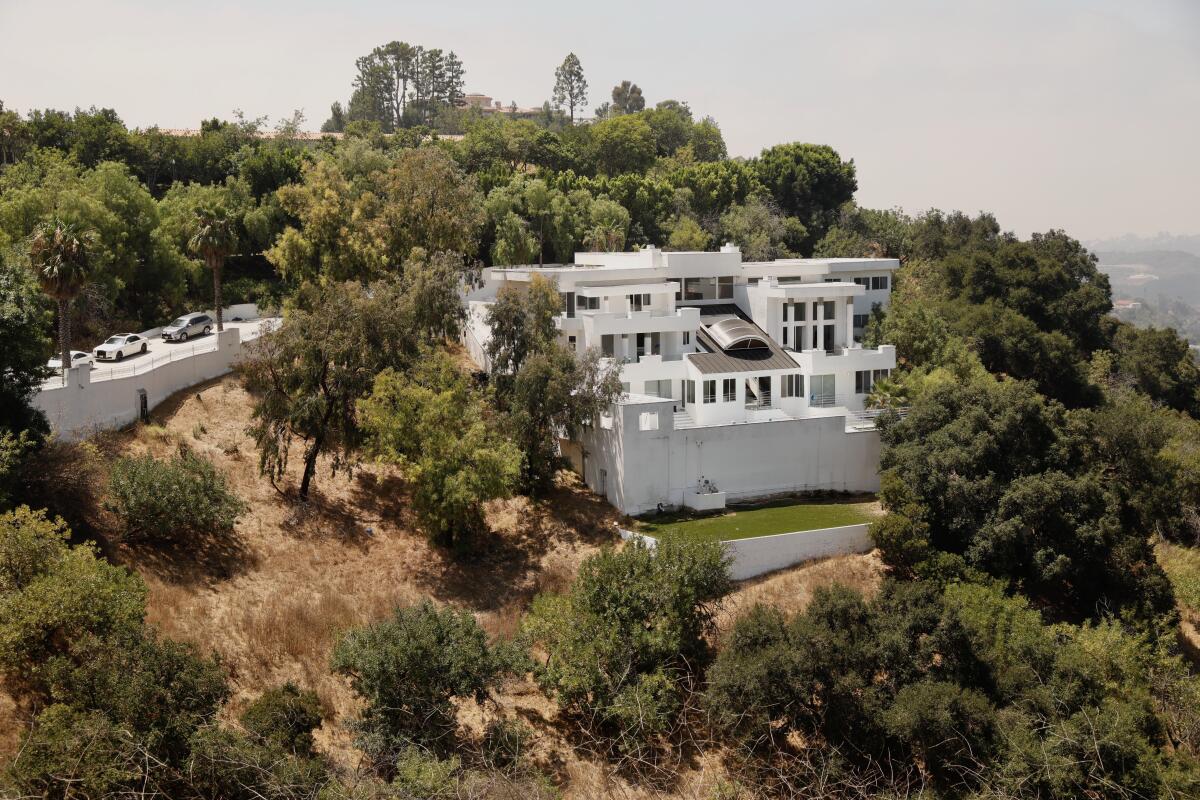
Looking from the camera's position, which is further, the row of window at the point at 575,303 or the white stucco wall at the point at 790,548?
the row of window at the point at 575,303

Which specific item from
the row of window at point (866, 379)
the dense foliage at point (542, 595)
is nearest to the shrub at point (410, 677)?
the dense foliage at point (542, 595)

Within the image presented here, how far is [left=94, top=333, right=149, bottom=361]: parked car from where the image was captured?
37000 millimetres

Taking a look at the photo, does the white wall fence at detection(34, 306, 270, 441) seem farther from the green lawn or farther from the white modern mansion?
the green lawn

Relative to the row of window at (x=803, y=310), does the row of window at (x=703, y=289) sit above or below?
above

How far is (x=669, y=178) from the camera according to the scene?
6975cm

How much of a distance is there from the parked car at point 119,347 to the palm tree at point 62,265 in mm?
3963

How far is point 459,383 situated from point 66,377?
11.6 m

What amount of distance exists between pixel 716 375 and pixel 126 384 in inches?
767

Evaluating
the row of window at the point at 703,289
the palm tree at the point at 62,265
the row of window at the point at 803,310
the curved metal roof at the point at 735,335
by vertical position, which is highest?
the palm tree at the point at 62,265

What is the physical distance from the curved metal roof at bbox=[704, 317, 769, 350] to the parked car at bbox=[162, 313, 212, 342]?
2060 centimetres

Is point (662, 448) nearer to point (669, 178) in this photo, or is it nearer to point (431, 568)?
point (431, 568)

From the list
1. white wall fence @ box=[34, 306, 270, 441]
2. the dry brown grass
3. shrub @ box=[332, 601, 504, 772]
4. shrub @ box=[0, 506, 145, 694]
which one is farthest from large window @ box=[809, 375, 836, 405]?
shrub @ box=[0, 506, 145, 694]

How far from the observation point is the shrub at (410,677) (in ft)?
76.3

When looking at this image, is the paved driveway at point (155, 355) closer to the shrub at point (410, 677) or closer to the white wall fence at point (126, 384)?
the white wall fence at point (126, 384)
